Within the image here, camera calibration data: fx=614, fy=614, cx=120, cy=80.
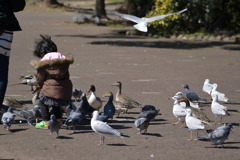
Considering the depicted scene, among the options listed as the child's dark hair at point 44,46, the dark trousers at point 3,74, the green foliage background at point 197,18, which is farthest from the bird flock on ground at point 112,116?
the green foliage background at point 197,18

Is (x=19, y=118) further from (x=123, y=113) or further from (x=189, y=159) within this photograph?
(x=189, y=159)

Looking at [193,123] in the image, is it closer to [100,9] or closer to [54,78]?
[54,78]

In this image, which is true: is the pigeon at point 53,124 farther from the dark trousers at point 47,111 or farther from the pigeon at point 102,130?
the dark trousers at point 47,111

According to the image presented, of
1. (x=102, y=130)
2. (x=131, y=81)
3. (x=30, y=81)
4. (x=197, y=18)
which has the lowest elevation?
(x=131, y=81)

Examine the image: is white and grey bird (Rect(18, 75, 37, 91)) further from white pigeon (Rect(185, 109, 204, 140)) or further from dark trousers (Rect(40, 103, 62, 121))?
white pigeon (Rect(185, 109, 204, 140))

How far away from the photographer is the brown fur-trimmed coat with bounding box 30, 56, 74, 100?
931 centimetres

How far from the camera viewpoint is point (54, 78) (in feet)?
30.9

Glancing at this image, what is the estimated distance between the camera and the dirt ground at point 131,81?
792cm

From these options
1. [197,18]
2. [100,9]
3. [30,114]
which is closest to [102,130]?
[30,114]

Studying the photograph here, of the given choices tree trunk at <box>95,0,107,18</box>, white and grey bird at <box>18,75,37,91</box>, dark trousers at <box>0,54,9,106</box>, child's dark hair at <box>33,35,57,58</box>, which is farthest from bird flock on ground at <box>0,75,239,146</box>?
tree trunk at <box>95,0,107,18</box>

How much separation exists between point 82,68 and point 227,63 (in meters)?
4.69

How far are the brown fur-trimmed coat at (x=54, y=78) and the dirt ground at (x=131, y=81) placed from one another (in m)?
0.57

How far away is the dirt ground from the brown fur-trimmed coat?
571mm

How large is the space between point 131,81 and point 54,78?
5373 millimetres
